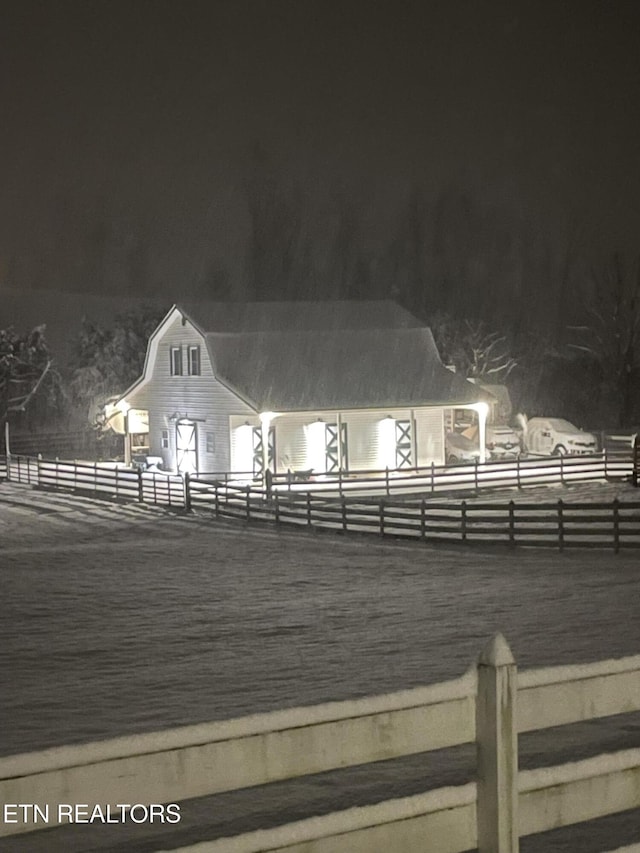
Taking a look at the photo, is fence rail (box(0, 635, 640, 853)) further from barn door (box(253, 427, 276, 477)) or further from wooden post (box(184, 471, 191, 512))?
barn door (box(253, 427, 276, 477))

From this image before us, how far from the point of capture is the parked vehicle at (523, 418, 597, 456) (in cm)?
4506

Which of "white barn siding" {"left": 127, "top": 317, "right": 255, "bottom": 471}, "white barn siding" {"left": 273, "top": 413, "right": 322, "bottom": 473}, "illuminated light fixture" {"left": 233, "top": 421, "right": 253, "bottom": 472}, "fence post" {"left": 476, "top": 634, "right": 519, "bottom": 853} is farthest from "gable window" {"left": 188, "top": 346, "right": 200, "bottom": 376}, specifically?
"fence post" {"left": 476, "top": 634, "right": 519, "bottom": 853}

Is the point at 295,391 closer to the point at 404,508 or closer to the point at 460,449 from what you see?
the point at 460,449

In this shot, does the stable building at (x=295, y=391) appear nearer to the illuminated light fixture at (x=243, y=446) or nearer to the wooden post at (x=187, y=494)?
the illuminated light fixture at (x=243, y=446)

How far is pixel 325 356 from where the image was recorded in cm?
4184

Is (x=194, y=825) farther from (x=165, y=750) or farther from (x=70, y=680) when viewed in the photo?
(x=70, y=680)

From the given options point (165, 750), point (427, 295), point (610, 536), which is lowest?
point (610, 536)

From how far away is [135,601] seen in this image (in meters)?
17.8

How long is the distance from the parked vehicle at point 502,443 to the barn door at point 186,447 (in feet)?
38.8

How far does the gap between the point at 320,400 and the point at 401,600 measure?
21668mm

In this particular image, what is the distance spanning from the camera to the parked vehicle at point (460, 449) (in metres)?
41.5

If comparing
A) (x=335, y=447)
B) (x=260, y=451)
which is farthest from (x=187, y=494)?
(x=335, y=447)

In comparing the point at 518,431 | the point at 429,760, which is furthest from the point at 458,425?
the point at 429,760

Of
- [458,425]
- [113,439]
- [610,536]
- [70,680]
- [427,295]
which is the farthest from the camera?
[427,295]
